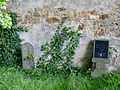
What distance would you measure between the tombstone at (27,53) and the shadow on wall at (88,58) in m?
1.49

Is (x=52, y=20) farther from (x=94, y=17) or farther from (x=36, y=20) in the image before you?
(x=94, y=17)

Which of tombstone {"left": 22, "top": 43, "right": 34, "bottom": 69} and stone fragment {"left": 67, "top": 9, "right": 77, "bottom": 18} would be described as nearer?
tombstone {"left": 22, "top": 43, "right": 34, "bottom": 69}

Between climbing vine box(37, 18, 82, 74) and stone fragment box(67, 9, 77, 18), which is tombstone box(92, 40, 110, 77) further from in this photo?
stone fragment box(67, 9, 77, 18)

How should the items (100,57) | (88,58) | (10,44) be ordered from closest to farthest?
(100,57)
(10,44)
(88,58)

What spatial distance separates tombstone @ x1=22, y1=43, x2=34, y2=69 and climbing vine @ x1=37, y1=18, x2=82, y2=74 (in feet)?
0.91

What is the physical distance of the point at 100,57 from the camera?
3562 millimetres

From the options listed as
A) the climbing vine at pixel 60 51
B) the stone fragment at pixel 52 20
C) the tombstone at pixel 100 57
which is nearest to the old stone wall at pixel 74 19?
the stone fragment at pixel 52 20

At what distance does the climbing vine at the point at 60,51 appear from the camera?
3766 millimetres

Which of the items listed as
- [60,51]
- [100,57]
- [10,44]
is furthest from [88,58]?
[10,44]

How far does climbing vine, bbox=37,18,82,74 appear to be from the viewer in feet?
12.4

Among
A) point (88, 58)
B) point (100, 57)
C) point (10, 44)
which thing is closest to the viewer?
point (100, 57)

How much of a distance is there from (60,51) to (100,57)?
3.68 feet

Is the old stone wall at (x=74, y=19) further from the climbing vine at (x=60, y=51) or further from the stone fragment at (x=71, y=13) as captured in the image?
the climbing vine at (x=60, y=51)

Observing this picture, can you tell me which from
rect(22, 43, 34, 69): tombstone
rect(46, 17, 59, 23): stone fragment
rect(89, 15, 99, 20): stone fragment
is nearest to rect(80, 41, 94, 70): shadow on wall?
rect(89, 15, 99, 20): stone fragment
